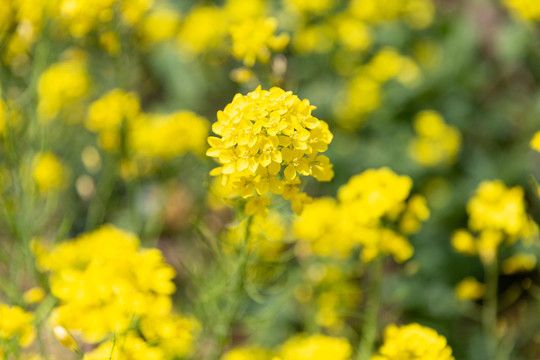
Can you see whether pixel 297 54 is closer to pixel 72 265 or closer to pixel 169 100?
pixel 169 100

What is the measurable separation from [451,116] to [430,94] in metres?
0.18

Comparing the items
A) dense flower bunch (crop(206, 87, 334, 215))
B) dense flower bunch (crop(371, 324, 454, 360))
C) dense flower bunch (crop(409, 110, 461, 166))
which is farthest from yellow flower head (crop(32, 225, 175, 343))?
dense flower bunch (crop(409, 110, 461, 166))

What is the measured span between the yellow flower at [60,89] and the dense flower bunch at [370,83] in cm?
138

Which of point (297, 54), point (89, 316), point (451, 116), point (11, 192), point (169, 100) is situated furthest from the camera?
point (169, 100)

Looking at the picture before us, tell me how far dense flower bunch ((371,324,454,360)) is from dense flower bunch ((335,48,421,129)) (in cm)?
192

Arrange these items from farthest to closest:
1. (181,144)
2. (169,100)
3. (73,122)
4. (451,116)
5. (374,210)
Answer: (169,100) → (451,116) → (73,122) → (181,144) → (374,210)

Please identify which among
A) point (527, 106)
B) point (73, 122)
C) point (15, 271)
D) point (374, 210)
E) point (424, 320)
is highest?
point (374, 210)

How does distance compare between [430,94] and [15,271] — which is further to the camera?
[430,94]

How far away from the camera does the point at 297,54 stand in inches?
137

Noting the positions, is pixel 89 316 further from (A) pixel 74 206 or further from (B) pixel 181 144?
(A) pixel 74 206

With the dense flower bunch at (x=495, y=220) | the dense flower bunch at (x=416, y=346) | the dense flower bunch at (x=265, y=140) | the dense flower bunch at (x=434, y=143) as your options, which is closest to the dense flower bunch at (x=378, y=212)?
the dense flower bunch at (x=495, y=220)

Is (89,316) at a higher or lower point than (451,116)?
higher

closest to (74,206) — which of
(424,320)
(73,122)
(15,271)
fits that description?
(73,122)

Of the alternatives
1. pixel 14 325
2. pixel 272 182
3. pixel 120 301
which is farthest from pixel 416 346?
pixel 14 325
